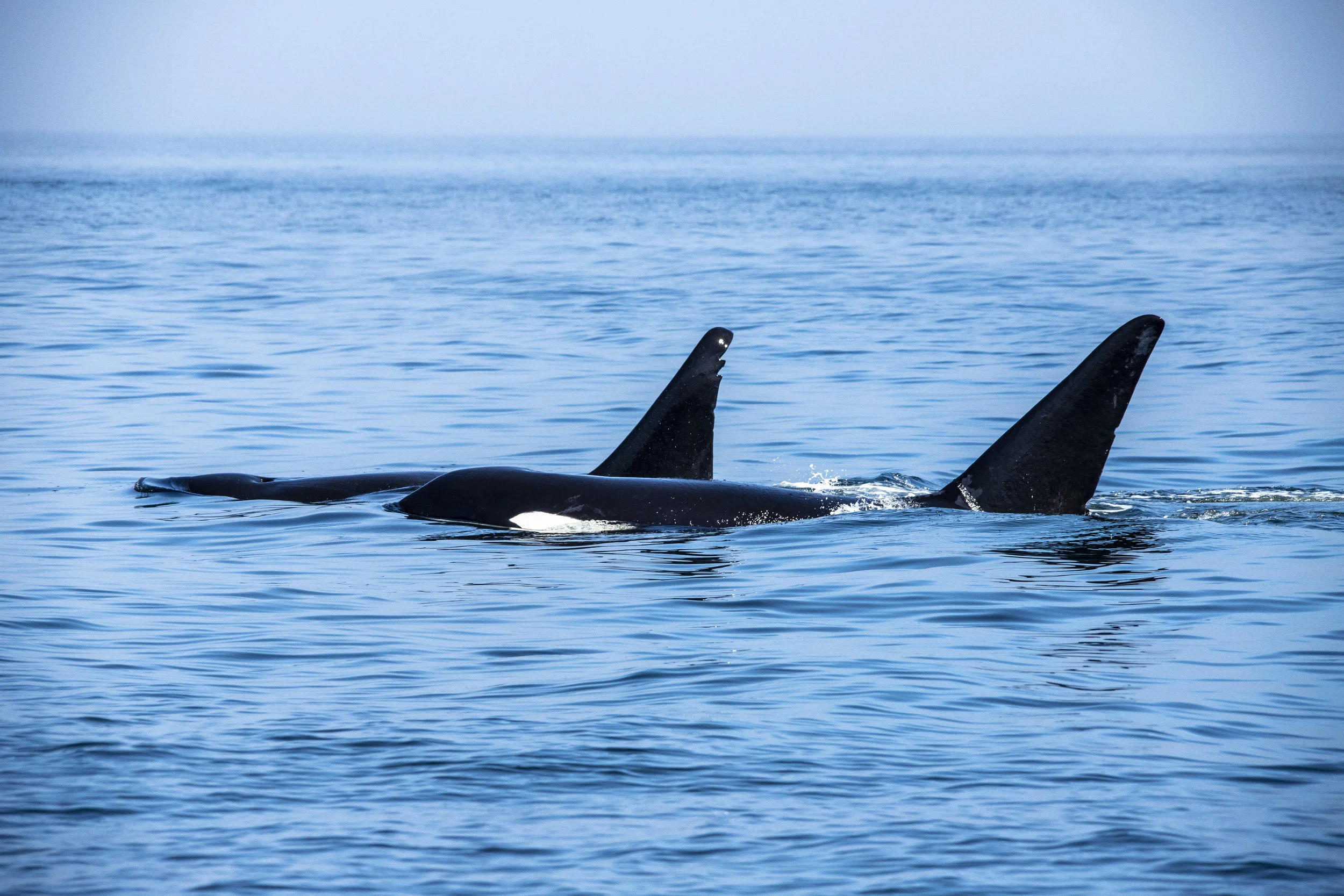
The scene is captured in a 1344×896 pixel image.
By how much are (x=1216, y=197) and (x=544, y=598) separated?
78.9 m

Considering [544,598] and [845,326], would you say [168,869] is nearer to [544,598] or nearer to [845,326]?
[544,598]

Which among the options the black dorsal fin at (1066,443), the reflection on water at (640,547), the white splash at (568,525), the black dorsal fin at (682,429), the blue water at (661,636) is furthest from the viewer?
the black dorsal fin at (682,429)

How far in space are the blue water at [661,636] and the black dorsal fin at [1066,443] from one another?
0.19 metres

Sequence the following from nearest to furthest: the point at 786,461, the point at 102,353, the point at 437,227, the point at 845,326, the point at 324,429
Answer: the point at 786,461, the point at 324,429, the point at 102,353, the point at 845,326, the point at 437,227

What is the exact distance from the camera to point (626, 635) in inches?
394

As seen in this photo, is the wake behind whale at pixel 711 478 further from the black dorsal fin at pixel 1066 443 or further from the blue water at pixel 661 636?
the blue water at pixel 661 636

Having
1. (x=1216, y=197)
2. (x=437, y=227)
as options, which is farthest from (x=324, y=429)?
(x=1216, y=197)

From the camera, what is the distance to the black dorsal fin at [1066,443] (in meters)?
11.9

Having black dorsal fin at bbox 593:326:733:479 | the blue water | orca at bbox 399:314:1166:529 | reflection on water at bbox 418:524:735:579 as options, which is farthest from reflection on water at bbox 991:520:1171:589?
black dorsal fin at bbox 593:326:733:479

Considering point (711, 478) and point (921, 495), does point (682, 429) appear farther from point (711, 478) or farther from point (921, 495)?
point (921, 495)

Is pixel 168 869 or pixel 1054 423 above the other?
pixel 1054 423

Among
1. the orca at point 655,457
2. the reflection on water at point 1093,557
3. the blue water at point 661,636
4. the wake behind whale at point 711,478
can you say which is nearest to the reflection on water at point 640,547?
the blue water at point 661,636

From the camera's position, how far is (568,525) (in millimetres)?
12953

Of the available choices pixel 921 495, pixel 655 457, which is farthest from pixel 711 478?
pixel 921 495
